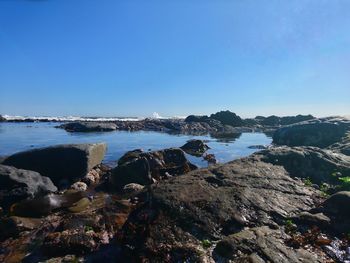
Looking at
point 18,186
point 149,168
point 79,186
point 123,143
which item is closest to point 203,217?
point 18,186

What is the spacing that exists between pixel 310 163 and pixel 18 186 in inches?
497

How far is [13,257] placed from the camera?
27.4 feet

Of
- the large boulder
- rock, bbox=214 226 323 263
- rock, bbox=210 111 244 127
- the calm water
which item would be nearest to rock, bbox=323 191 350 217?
the large boulder

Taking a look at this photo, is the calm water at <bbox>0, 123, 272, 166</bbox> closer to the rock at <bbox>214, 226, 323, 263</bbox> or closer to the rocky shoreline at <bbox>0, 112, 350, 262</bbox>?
the rocky shoreline at <bbox>0, 112, 350, 262</bbox>

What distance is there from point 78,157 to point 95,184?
2066mm

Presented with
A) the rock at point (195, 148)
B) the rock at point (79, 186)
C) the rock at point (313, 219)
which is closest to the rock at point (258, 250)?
the rock at point (313, 219)

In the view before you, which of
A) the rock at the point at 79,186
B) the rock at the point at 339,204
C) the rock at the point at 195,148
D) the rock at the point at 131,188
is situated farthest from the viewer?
the rock at the point at 195,148

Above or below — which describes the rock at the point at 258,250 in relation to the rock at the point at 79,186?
above

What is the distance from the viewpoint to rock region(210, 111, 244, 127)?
9565 centimetres

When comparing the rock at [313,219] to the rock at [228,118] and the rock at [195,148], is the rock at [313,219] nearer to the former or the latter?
the rock at [195,148]

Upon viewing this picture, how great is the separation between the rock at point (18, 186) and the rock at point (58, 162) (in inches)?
103

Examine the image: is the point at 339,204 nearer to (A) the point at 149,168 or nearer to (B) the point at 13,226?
(B) the point at 13,226

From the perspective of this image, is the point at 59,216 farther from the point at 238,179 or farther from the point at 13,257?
the point at 238,179

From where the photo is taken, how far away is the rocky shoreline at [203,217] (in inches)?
294
